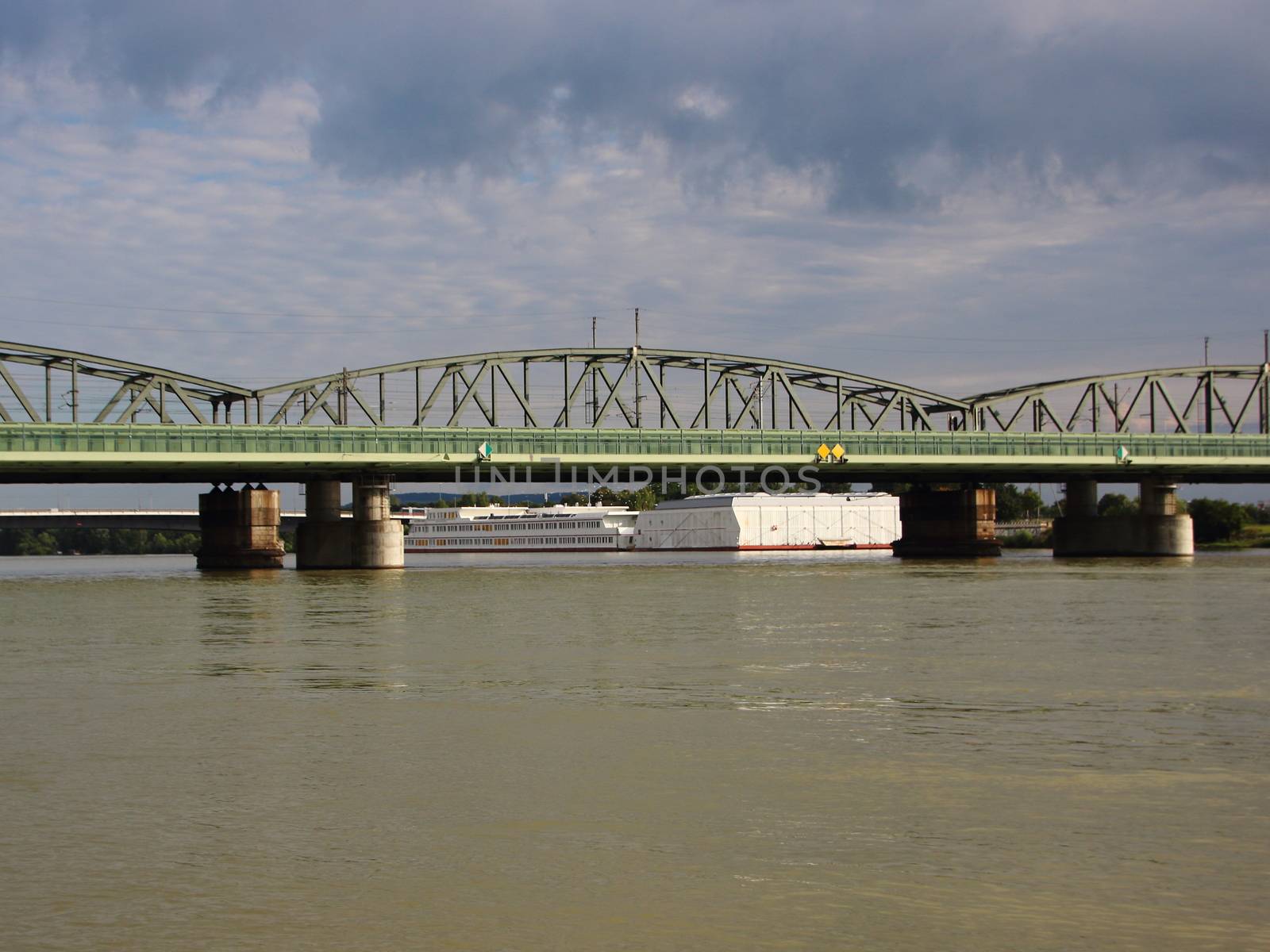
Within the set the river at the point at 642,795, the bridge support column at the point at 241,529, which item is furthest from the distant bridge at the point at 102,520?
the river at the point at 642,795

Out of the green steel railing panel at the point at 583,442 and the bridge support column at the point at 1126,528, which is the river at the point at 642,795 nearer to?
the green steel railing panel at the point at 583,442

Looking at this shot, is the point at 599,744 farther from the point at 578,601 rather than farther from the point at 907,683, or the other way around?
the point at 578,601

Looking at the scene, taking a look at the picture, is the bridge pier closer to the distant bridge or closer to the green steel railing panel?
the green steel railing panel

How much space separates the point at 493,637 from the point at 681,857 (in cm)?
2608

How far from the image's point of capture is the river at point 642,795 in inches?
445

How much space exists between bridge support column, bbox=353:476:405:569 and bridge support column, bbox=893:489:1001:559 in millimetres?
50306

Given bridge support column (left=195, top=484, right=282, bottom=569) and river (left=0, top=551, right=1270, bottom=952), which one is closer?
river (left=0, top=551, right=1270, bottom=952)

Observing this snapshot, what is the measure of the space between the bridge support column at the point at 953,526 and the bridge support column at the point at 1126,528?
6.17m

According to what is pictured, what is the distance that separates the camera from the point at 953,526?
12825 centimetres


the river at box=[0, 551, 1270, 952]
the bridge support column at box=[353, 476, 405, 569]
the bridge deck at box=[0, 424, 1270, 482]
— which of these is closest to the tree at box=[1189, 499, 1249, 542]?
the bridge deck at box=[0, 424, 1270, 482]

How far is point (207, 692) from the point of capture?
84.9 feet

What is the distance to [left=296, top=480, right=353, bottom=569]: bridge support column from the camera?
103 meters

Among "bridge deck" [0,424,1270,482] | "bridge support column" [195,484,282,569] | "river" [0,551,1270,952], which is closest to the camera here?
"river" [0,551,1270,952]

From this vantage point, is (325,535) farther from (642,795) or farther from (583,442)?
(642,795)
